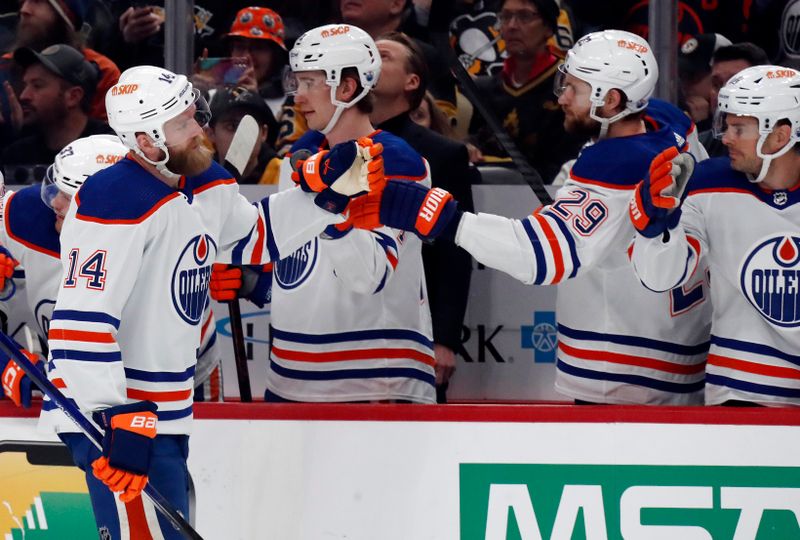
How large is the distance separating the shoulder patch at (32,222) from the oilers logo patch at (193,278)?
2.51 ft

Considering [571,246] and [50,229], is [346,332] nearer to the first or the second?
[571,246]

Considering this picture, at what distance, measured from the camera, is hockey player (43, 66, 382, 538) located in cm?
230

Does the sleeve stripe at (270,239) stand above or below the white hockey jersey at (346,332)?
above

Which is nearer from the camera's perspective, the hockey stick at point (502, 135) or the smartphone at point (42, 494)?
the smartphone at point (42, 494)

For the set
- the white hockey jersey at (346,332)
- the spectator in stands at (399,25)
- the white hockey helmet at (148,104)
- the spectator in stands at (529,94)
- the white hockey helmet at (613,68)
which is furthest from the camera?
the spectator in stands at (399,25)

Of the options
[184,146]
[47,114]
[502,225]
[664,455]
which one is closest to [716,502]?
[664,455]

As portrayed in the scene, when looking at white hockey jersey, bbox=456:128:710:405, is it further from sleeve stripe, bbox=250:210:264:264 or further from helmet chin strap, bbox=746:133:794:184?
sleeve stripe, bbox=250:210:264:264

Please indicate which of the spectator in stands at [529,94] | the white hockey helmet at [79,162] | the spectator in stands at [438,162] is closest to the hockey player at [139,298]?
the white hockey helmet at [79,162]

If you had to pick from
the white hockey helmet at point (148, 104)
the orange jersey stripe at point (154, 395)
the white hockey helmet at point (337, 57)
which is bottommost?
the orange jersey stripe at point (154, 395)

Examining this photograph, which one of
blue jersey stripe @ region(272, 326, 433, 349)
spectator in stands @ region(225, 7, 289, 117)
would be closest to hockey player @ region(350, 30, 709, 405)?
blue jersey stripe @ region(272, 326, 433, 349)

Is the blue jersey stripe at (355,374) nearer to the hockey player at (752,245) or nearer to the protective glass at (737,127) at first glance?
the hockey player at (752,245)

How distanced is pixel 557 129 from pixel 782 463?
1.35 meters

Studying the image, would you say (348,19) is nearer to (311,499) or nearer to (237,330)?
(237,330)

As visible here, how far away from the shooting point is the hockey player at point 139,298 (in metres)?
2.30
